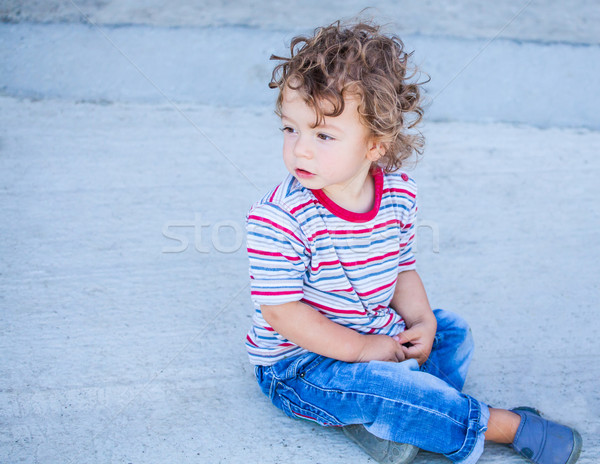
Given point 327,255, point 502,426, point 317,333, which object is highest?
point 327,255

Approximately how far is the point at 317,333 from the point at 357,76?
0.59 m

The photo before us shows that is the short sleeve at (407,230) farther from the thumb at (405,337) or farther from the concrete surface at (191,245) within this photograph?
the concrete surface at (191,245)

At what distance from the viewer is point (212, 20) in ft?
10.9

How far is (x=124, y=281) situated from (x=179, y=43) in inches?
61.4

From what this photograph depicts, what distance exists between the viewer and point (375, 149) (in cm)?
152

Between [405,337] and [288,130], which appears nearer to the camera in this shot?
[288,130]

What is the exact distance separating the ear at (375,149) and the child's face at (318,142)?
41 millimetres

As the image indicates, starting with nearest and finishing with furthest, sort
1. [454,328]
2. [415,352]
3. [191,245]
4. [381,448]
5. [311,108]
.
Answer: [311,108], [381,448], [415,352], [454,328], [191,245]

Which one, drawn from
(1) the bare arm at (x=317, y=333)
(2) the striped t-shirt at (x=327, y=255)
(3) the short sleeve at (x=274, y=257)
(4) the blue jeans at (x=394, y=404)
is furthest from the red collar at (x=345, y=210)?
(4) the blue jeans at (x=394, y=404)

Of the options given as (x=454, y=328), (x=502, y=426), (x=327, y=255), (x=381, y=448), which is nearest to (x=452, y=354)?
(x=454, y=328)

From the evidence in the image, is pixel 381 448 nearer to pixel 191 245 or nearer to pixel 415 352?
pixel 415 352

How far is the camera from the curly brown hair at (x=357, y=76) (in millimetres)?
1383

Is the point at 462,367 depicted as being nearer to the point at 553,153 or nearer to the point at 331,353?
the point at 331,353

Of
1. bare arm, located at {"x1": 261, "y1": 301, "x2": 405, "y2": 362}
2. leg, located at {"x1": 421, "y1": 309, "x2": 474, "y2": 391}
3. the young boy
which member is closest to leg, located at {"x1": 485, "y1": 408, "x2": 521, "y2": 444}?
the young boy
